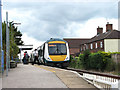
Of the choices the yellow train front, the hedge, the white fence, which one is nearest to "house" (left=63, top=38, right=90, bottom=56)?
the hedge

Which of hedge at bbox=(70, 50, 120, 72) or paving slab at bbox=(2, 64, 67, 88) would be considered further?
hedge at bbox=(70, 50, 120, 72)

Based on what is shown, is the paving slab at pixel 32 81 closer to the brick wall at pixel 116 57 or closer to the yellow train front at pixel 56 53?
the brick wall at pixel 116 57

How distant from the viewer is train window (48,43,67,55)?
23703 mm

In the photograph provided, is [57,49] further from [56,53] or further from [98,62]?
[98,62]

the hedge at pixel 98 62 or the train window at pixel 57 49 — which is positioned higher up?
the train window at pixel 57 49

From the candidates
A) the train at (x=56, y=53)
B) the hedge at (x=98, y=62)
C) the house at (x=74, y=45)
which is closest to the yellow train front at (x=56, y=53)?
the train at (x=56, y=53)

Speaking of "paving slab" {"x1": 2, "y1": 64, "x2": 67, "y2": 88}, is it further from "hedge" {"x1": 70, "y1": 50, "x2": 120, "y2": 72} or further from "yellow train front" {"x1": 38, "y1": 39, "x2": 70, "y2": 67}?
"yellow train front" {"x1": 38, "y1": 39, "x2": 70, "y2": 67}

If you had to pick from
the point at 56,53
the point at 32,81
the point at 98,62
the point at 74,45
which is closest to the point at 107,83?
the point at 32,81

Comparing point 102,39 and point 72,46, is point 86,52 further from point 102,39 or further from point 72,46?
point 72,46

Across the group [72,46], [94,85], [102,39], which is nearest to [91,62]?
[94,85]

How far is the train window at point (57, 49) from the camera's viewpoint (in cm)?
2370

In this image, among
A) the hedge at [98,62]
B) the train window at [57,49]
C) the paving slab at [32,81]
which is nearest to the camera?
the paving slab at [32,81]

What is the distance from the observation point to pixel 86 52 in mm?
25578

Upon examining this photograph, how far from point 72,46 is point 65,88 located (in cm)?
7502
